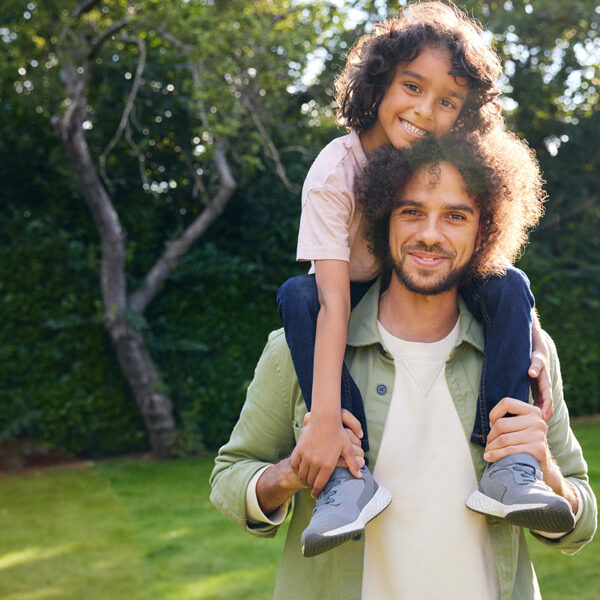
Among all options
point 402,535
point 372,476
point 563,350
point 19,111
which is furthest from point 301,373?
point 563,350

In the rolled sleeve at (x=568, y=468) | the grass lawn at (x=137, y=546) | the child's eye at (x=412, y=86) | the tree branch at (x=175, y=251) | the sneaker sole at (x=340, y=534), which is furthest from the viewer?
the tree branch at (x=175, y=251)

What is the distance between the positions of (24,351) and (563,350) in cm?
687

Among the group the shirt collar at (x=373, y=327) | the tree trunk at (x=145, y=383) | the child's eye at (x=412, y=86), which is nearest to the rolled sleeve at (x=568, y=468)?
the shirt collar at (x=373, y=327)

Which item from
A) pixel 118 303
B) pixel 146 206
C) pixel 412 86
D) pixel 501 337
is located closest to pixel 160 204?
pixel 146 206

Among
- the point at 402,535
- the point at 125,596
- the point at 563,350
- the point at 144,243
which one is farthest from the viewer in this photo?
the point at 563,350

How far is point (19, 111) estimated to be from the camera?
8.22 m

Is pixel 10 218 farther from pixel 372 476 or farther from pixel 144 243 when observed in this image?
pixel 372 476

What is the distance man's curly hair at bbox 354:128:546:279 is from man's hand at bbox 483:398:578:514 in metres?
0.39

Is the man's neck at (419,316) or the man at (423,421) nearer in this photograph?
the man at (423,421)

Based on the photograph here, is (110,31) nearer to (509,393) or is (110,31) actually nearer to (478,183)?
(478,183)

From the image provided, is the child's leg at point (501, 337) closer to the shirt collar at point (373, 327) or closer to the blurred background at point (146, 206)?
the shirt collar at point (373, 327)

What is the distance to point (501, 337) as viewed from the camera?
6.01 feet

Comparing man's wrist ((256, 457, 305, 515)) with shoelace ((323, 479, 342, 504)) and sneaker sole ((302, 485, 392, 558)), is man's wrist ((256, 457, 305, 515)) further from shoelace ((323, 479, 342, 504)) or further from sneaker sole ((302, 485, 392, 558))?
sneaker sole ((302, 485, 392, 558))

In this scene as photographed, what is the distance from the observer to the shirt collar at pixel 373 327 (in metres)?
1.87
